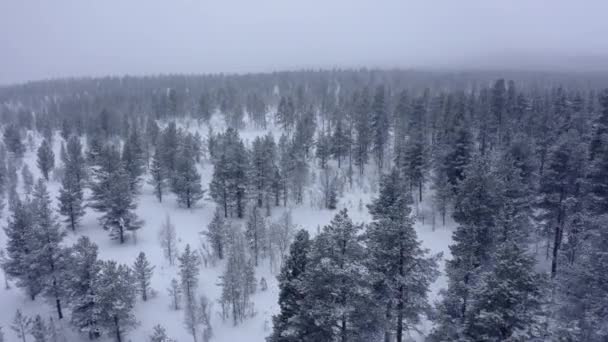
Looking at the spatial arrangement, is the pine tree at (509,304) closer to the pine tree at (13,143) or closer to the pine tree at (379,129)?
the pine tree at (379,129)

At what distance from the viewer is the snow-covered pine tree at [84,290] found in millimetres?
26580

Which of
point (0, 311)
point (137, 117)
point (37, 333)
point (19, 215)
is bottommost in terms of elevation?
point (0, 311)

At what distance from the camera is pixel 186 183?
1897 inches

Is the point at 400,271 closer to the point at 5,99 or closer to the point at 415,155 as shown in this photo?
the point at 415,155

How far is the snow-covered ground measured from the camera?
96.9ft

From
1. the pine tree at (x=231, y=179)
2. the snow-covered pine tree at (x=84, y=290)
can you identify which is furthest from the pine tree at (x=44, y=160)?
the snow-covered pine tree at (x=84, y=290)

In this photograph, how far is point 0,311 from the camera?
101 ft

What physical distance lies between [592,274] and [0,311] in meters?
43.9

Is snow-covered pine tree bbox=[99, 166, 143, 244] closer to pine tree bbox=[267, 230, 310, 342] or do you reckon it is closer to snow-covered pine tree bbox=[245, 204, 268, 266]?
snow-covered pine tree bbox=[245, 204, 268, 266]

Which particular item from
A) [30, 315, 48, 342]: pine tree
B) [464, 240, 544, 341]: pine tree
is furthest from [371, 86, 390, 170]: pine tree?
[30, 315, 48, 342]: pine tree

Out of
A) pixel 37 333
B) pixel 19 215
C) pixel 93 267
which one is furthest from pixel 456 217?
pixel 19 215

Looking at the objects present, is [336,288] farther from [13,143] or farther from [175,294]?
[13,143]

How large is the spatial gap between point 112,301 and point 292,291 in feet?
56.9

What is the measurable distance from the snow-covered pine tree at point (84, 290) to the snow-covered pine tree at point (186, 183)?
21.2 m
